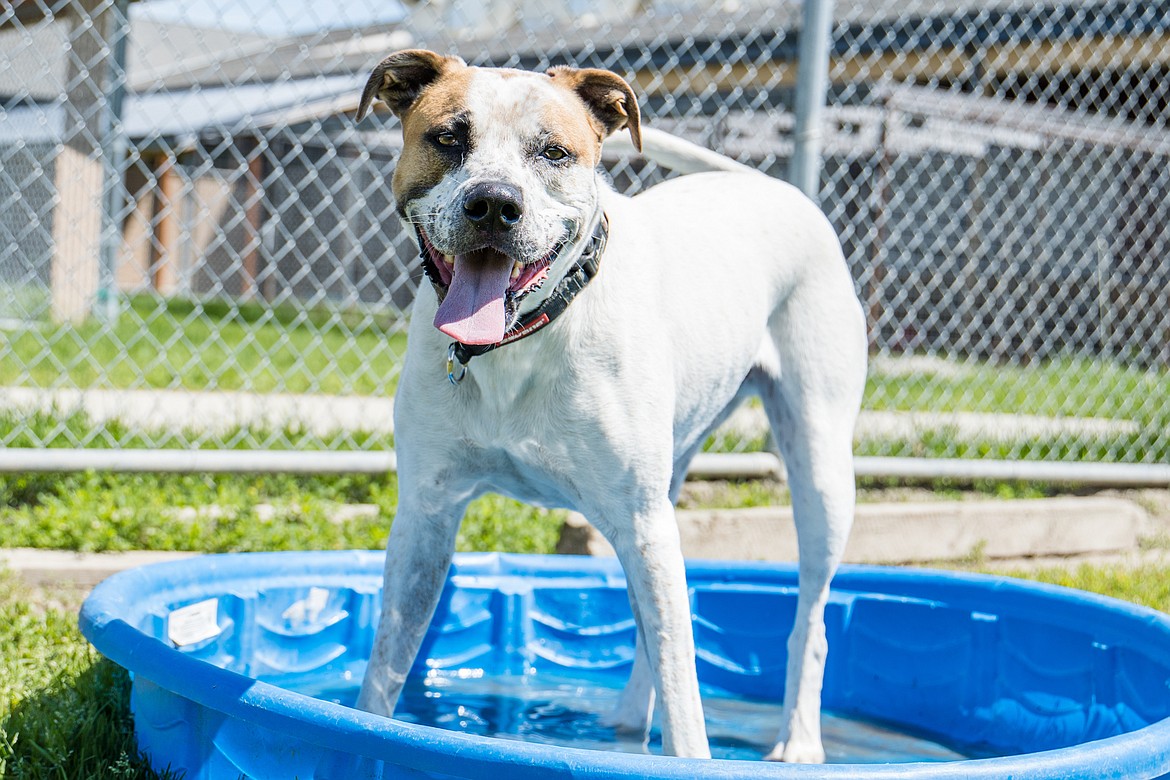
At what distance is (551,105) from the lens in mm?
2365

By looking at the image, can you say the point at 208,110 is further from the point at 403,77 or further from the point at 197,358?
the point at 403,77

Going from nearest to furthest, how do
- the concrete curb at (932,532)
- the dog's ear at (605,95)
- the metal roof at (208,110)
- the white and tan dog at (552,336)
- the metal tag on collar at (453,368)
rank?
the white and tan dog at (552,336), the metal tag on collar at (453,368), the dog's ear at (605,95), the concrete curb at (932,532), the metal roof at (208,110)

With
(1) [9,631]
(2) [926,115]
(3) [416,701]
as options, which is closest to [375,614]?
(3) [416,701]

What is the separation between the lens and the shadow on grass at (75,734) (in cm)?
227

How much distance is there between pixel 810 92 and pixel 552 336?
273 cm

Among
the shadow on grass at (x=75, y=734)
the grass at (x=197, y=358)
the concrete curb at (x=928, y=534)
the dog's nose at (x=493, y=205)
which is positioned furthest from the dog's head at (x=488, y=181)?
the grass at (x=197, y=358)

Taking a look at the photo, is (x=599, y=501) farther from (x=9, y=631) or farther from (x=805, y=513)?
(x=9, y=631)

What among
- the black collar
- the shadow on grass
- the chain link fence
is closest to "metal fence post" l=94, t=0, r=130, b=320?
the chain link fence

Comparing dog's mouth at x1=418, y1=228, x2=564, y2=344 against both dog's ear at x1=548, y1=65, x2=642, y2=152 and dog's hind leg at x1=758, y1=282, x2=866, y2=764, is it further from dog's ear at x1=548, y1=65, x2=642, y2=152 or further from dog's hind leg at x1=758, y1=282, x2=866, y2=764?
dog's hind leg at x1=758, y1=282, x2=866, y2=764

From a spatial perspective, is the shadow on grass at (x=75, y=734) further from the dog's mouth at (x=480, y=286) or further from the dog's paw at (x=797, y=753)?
the dog's paw at (x=797, y=753)

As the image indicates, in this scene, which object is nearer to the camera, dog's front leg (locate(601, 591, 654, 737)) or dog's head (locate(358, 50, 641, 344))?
dog's head (locate(358, 50, 641, 344))

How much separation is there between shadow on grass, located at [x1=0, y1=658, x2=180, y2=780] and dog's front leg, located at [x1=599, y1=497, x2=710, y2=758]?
0.93 meters

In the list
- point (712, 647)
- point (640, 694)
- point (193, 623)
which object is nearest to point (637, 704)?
point (640, 694)

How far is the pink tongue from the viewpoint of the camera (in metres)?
2.14
